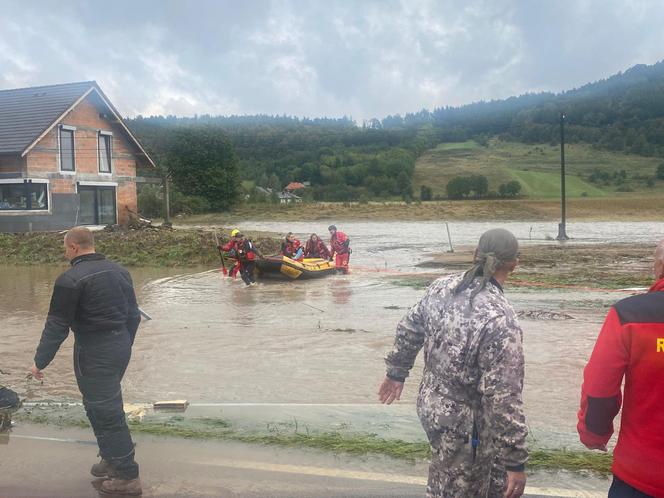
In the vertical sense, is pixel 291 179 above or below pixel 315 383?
above

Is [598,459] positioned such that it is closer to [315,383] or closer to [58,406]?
[315,383]

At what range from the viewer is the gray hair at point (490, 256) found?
322cm

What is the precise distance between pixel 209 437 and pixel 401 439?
157 centimetres

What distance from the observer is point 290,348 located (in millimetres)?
10570

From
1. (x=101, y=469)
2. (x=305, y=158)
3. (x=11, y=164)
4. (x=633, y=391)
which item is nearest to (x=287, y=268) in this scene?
(x=101, y=469)

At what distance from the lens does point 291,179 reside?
4801 inches

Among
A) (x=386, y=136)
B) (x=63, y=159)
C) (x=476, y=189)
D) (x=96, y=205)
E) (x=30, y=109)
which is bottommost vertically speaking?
(x=96, y=205)

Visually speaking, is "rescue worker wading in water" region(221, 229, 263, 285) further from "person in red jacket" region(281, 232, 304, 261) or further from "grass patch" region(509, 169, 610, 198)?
"grass patch" region(509, 169, 610, 198)

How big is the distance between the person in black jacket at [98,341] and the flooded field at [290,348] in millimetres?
1729

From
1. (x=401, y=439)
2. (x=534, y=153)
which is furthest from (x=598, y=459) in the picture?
(x=534, y=153)

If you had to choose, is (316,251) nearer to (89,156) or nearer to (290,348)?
(290,348)

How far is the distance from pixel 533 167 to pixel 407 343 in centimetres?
12684

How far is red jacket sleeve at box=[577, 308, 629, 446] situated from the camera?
9.20 ft

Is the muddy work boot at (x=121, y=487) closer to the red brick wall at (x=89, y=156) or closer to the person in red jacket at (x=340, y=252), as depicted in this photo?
the person in red jacket at (x=340, y=252)
